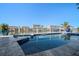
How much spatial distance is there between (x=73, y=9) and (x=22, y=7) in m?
0.66

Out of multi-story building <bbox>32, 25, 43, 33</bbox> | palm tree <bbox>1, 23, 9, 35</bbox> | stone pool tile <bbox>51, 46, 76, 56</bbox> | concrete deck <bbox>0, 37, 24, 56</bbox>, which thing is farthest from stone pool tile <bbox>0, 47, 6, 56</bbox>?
stone pool tile <bbox>51, 46, 76, 56</bbox>

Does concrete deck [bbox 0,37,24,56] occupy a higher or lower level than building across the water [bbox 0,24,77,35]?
lower

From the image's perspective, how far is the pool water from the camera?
557 cm

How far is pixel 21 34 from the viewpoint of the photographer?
558cm

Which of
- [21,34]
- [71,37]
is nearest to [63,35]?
[71,37]

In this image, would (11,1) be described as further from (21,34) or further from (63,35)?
(63,35)

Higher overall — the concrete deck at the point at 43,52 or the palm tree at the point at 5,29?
the palm tree at the point at 5,29

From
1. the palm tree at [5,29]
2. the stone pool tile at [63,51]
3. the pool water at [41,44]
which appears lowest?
the stone pool tile at [63,51]

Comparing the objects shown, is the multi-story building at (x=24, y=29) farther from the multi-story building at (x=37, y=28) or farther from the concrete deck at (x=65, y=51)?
the concrete deck at (x=65, y=51)

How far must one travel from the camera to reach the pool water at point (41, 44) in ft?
18.3

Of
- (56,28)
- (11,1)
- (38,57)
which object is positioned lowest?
(38,57)

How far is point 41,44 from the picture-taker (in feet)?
18.3

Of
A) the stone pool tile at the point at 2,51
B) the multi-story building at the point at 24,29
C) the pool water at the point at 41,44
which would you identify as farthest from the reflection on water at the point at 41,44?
the stone pool tile at the point at 2,51

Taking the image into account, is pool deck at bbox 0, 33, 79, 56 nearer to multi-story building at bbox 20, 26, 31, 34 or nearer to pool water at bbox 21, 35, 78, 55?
pool water at bbox 21, 35, 78, 55
